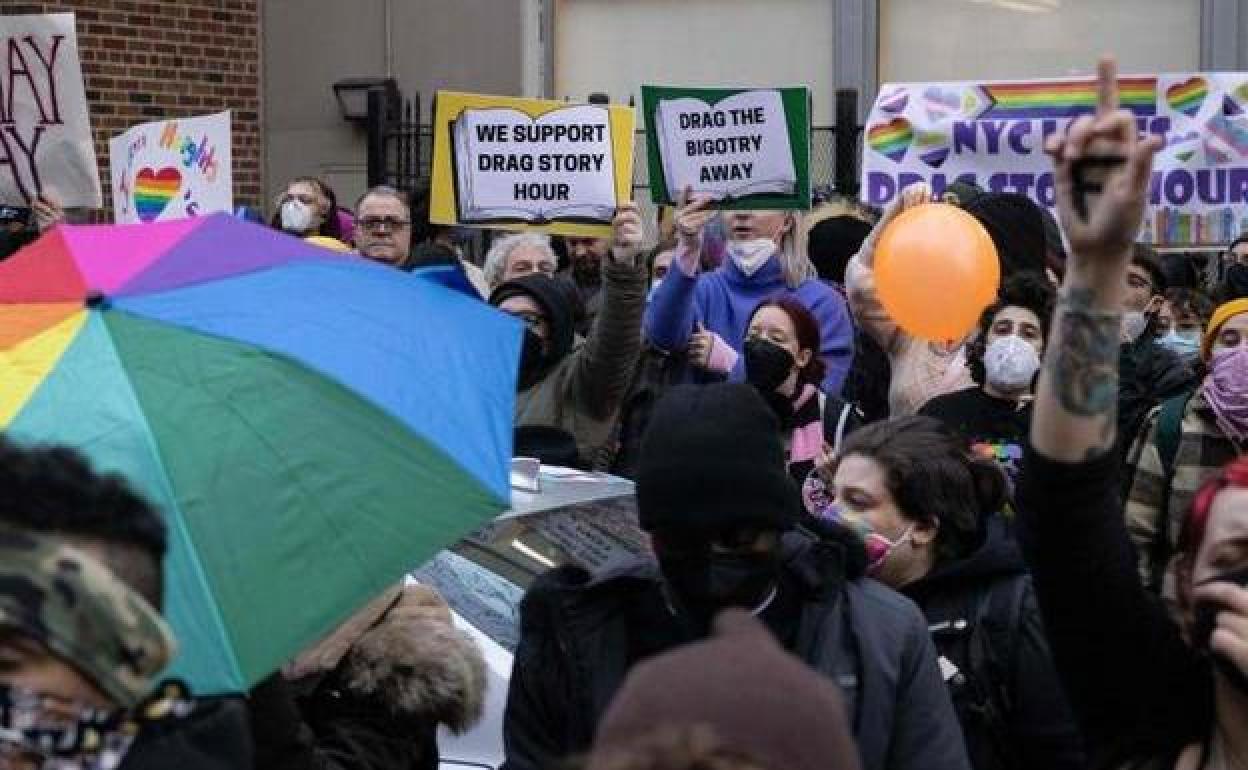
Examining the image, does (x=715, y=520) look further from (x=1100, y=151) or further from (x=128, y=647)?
(x=128, y=647)

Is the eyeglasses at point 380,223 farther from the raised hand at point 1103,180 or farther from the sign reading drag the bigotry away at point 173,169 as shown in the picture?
the raised hand at point 1103,180

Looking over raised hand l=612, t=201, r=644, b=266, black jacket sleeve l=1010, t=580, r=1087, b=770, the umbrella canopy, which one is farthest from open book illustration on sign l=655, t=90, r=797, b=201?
the umbrella canopy

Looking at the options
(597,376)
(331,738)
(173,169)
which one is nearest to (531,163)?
(597,376)

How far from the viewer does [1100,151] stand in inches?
103

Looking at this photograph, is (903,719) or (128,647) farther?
(903,719)

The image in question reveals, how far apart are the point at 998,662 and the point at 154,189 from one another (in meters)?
6.24

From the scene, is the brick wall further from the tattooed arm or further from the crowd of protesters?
the tattooed arm

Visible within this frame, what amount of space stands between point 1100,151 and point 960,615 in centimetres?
165

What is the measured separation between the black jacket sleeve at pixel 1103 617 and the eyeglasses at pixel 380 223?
5.96 m

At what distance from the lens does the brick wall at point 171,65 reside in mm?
14000

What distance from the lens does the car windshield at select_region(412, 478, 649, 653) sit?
16.8 feet

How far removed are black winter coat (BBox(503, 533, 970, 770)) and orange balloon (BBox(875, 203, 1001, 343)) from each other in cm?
304

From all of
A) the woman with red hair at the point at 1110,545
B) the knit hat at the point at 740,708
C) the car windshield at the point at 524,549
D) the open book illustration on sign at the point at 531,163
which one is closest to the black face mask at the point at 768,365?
the car windshield at the point at 524,549

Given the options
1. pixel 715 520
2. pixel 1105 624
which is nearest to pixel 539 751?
pixel 715 520
